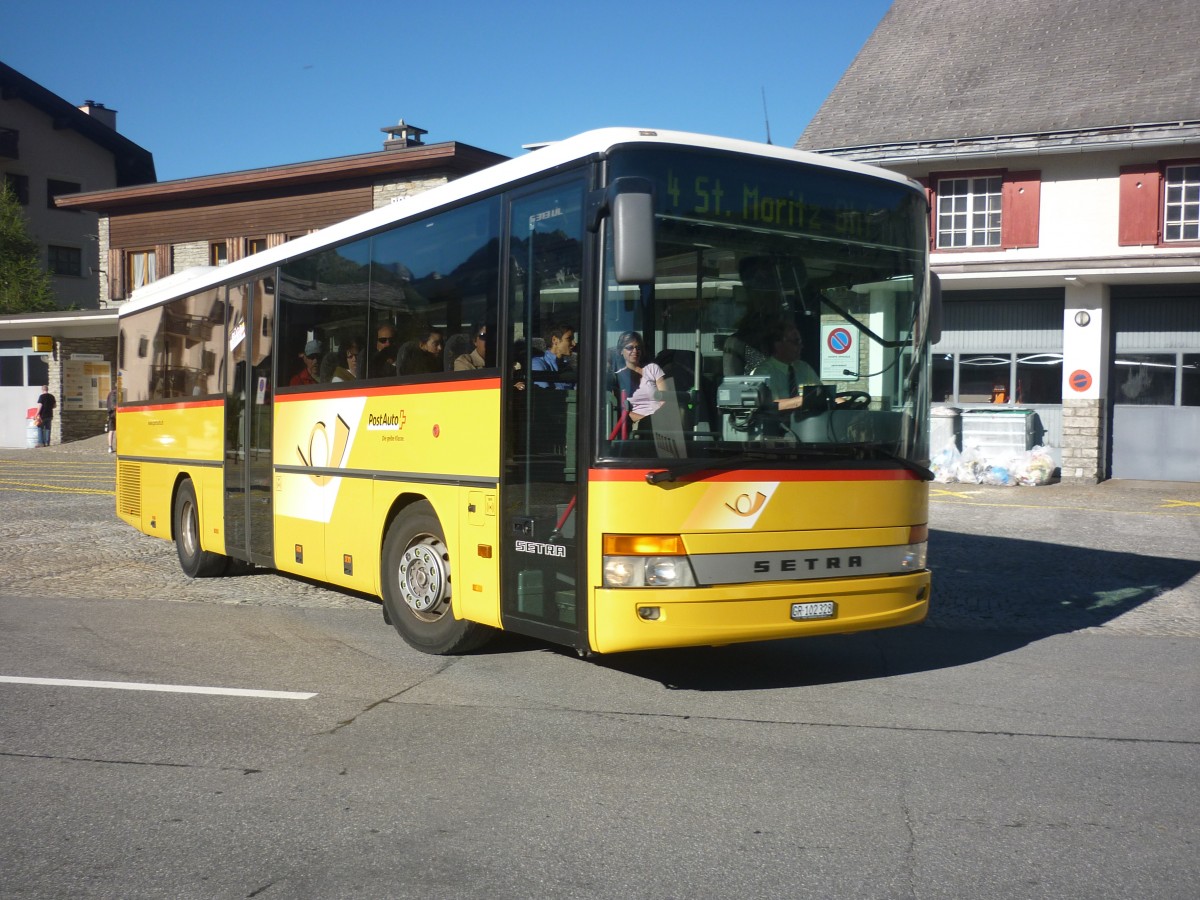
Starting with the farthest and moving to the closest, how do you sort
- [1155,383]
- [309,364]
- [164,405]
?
[1155,383], [164,405], [309,364]

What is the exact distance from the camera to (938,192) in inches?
989

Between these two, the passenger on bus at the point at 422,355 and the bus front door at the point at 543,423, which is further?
the passenger on bus at the point at 422,355

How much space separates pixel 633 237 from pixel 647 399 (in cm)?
84

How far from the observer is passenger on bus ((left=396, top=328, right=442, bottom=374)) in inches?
313

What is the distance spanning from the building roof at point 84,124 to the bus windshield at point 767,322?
49988mm

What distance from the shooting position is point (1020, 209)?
79.9 feet

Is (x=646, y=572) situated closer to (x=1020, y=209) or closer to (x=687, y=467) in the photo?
(x=687, y=467)

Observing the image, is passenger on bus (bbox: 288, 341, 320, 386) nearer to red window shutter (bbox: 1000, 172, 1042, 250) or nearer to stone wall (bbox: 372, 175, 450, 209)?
red window shutter (bbox: 1000, 172, 1042, 250)

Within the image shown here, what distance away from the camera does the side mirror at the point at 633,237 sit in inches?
236

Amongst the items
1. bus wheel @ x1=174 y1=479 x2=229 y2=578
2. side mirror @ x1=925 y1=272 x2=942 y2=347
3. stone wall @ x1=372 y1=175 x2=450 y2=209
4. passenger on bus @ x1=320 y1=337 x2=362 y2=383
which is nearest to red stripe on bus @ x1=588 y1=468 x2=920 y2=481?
side mirror @ x1=925 y1=272 x2=942 y2=347

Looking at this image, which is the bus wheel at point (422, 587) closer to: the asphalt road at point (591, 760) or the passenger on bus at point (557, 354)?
the asphalt road at point (591, 760)

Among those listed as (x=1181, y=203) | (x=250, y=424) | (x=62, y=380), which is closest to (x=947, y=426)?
(x=1181, y=203)

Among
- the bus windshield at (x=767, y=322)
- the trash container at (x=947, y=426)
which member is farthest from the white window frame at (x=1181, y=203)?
the bus windshield at (x=767, y=322)

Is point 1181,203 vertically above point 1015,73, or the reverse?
point 1015,73
